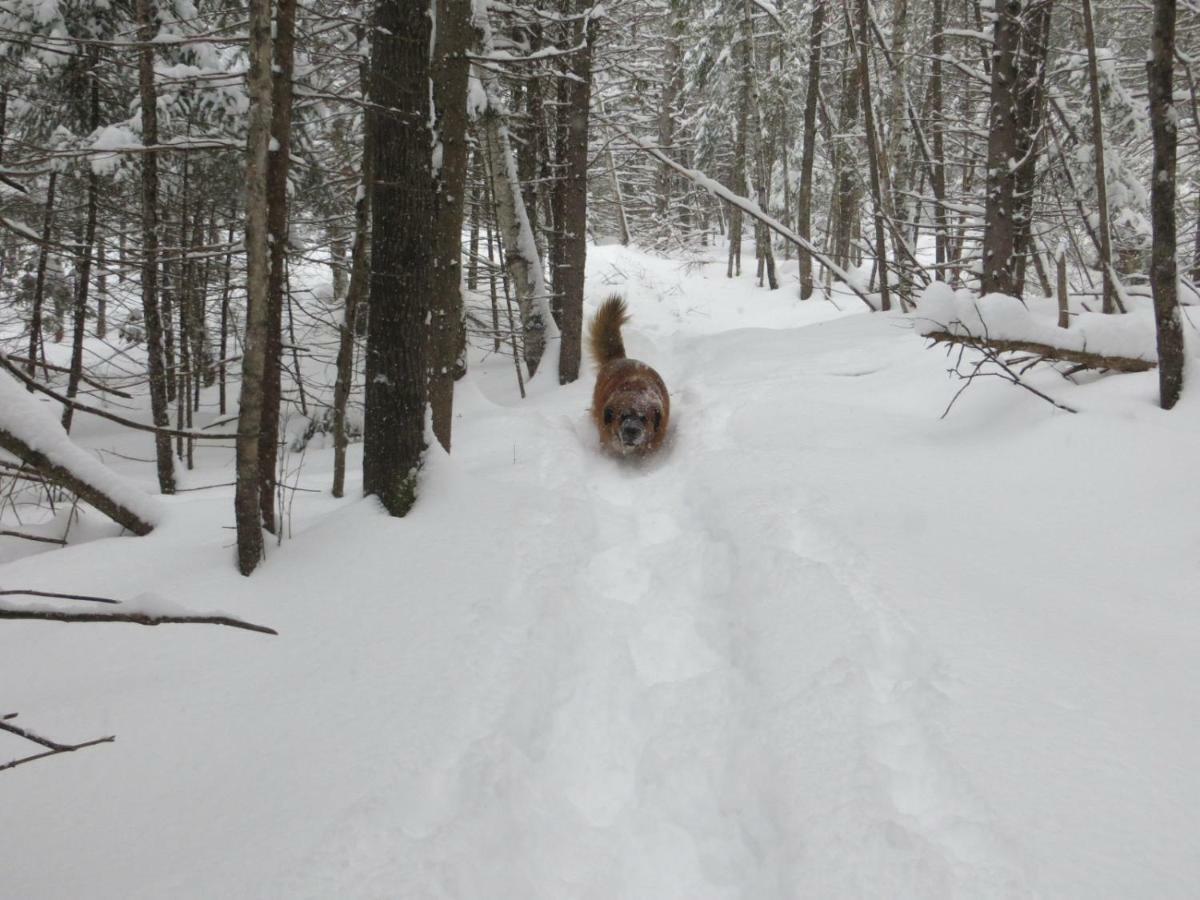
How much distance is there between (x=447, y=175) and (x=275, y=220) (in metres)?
2.08

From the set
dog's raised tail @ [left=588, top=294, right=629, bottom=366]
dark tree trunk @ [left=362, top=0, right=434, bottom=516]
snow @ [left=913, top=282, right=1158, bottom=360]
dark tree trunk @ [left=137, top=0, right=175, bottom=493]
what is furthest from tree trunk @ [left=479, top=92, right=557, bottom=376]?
snow @ [left=913, top=282, right=1158, bottom=360]

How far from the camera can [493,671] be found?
3148mm

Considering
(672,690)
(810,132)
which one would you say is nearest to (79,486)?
(672,690)

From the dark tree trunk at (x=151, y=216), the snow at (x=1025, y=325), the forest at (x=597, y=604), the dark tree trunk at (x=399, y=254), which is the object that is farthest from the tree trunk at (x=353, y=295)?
the snow at (x=1025, y=325)

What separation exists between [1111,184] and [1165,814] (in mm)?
13363

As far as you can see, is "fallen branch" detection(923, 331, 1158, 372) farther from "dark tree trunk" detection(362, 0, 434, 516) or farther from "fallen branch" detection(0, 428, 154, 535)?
"fallen branch" detection(0, 428, 154, 535)

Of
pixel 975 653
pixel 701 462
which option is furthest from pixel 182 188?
pixel 975 653

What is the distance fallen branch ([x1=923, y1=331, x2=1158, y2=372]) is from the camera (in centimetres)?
475

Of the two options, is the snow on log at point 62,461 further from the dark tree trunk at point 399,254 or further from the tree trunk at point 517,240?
the tree trunk at point 517,240

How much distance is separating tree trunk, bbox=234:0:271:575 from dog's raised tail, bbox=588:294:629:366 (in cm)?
600

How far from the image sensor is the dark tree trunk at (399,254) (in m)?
4.53

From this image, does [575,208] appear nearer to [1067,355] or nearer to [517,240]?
[517,240]

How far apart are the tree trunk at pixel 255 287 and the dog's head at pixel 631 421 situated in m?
3.66

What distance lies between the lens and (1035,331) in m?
5.00
